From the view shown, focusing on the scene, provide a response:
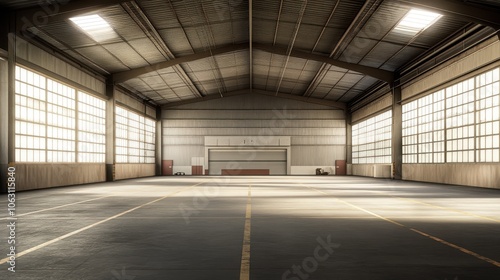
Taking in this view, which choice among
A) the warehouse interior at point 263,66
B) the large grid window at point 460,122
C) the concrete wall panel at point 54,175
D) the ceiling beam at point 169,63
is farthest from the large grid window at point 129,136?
the large grid window at point 460,122

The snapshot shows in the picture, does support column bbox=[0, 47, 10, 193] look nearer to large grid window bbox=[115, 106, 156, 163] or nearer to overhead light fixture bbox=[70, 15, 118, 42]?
overhead light fixture bbox=[70, 15, 118, 42]

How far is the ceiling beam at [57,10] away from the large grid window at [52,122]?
8.68 feet

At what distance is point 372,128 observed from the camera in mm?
46156

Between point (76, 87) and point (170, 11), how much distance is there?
359 inches

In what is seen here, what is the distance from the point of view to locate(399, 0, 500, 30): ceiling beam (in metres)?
22.3

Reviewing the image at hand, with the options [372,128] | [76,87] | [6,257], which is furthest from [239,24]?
[6,257]

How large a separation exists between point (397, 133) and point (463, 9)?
15.9 meters

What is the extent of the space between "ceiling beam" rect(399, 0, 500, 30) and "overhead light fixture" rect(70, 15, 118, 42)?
1473 centimetres

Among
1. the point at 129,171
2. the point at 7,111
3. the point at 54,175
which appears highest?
the point at 7,111

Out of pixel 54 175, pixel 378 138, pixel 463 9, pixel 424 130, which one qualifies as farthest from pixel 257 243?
pixel 378 138

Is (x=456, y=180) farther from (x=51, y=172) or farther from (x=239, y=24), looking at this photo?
(x=51, y=172)

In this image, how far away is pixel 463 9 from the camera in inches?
880

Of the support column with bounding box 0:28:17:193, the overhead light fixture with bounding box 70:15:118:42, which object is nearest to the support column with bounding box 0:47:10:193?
the support column with bounding box 0:28:17:193

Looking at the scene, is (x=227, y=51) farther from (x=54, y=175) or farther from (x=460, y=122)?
(x=460, y=122)
